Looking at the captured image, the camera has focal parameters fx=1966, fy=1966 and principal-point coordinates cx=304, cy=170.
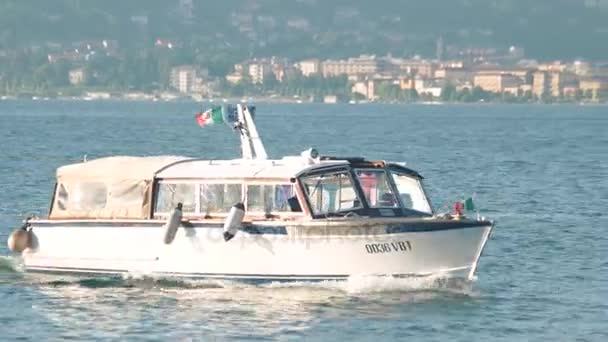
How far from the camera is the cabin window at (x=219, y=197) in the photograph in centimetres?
3575

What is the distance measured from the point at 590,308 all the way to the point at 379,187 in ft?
14.4

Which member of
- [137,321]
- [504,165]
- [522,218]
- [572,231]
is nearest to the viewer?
[137,321]

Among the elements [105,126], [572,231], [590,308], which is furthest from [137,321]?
[105,126]

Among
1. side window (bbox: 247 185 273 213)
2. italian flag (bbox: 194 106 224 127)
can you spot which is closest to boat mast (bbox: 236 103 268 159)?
italian flag (bbox: 194 106 224 127)

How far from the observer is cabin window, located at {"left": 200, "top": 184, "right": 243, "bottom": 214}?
35.8 m

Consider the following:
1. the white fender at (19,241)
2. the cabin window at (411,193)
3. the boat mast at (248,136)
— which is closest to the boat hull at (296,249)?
the white fender at (19,241)

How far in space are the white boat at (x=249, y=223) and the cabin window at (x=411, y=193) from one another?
0.02m

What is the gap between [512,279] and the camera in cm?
3906

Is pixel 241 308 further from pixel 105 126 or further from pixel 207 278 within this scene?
pixel 105 126

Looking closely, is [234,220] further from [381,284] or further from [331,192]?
[381,284]

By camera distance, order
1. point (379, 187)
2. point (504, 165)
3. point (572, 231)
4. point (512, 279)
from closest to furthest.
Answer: point (379, 187)
point (512, 279)
point (572, 231)
point (504, 165)

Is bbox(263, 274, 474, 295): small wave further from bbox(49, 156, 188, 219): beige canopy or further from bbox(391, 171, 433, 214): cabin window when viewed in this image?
bbox(49, 156, 188, 219): beige canopy

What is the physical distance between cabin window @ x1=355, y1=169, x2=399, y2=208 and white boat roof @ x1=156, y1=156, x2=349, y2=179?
46 centimetres

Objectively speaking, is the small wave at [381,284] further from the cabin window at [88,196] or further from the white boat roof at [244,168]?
the cabin window at [88,196]
